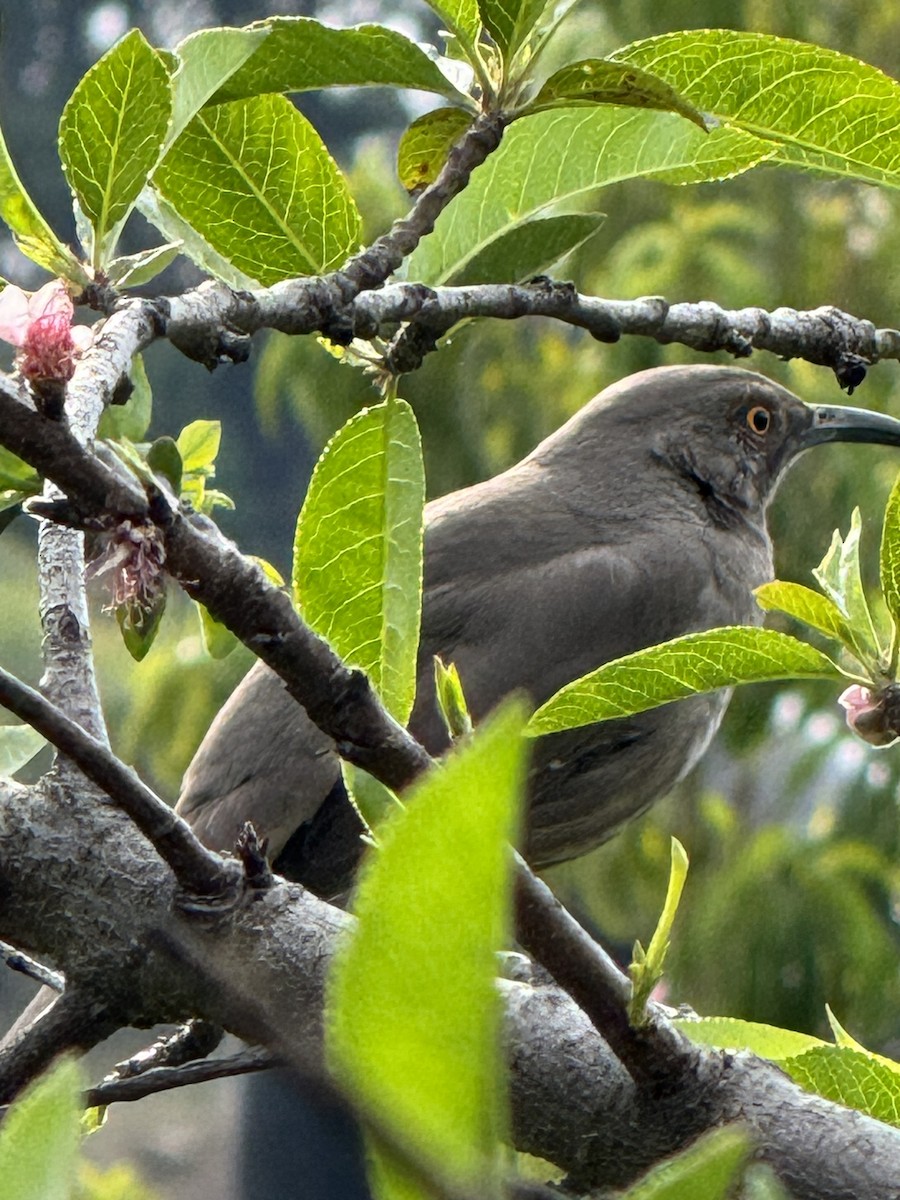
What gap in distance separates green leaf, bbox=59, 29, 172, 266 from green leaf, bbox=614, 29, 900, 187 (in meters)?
0.25

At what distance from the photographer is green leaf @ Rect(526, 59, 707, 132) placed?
0.78 meters

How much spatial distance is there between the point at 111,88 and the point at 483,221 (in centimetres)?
26

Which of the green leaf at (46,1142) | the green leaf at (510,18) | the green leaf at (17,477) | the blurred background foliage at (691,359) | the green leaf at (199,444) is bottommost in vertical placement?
the blurred background foliage at (691,359)

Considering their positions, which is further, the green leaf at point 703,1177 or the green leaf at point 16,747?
the green leaf at point 16,747

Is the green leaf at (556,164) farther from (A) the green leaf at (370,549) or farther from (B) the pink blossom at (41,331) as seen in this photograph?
(B) the pink blossom at (41,331)

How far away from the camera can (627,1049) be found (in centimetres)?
66

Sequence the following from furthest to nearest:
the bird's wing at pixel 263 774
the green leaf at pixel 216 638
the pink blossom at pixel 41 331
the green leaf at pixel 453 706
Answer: the bird's wing at pixel 263 774, the green leaf at pixel 216 638, the green leaf at pixel 453 706, the pink blossom at pixel 41 331

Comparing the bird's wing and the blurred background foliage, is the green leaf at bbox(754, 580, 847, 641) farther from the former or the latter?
the blurred background foliage

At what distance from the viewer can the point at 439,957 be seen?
0.82ft

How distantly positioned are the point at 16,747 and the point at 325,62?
0.39m

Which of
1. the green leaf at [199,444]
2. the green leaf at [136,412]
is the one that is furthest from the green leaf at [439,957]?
the green leaf at [199,444]

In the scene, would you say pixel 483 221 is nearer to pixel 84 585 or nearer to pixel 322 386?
pixel 84 585

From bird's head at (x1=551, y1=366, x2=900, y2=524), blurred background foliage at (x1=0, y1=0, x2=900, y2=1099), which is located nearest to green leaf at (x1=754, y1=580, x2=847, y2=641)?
bird's head at (x1=551, y1=366, x2=900, y2=524)

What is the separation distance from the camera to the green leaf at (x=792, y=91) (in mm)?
851
